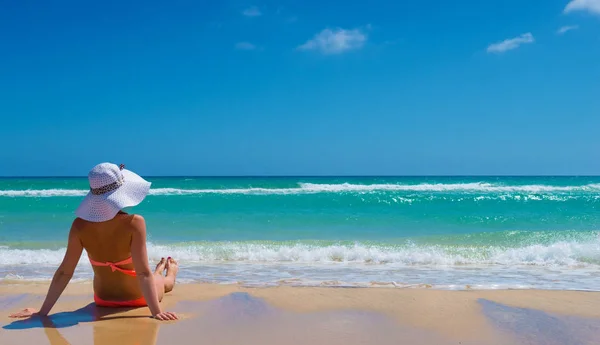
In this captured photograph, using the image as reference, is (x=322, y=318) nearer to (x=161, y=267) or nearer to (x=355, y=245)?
(x=161, y=267)

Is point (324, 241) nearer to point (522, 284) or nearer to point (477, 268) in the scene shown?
point (477, 268)

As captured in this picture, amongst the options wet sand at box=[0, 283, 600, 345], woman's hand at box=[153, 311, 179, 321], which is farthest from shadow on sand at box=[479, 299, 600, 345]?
woman's hand at box=[153, 311, 179, 321]

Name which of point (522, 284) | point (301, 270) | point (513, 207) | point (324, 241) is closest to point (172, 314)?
point (301, 270)

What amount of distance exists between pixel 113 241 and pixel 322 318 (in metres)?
1.75

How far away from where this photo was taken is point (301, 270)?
A: 7.28 metres

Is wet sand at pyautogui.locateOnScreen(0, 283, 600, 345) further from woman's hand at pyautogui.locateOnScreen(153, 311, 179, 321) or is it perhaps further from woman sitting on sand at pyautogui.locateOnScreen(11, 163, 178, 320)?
woman sitting on sand at pyautogui.locateOnScreen(11, 163, 178, 320)

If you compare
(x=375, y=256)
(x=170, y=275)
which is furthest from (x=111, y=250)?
(x=375, y=256)

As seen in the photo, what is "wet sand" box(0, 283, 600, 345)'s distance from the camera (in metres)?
3.65

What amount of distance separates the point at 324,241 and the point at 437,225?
14.4 feet

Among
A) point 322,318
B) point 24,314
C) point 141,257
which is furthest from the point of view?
point 322,318

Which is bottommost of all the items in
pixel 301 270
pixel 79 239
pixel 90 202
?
pixel 301 270

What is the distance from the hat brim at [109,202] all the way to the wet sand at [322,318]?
831 millimetres

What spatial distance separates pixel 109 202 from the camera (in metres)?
3.72

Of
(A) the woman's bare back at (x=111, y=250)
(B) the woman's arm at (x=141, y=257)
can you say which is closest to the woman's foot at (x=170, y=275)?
(A) the woman's bare back at (x=111, y=250)
